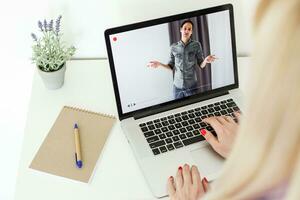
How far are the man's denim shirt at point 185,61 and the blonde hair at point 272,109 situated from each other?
0.47 m

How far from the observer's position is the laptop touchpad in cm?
94

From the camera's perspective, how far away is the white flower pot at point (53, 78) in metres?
1.10

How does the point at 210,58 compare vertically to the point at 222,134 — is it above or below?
above

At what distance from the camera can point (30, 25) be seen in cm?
115

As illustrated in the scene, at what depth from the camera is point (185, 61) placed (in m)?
1.04

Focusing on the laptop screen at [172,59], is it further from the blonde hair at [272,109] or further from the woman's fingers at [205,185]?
the blonde hair at [272,109]

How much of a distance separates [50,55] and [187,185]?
18.3 inches

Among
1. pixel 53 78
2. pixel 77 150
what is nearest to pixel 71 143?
pixel 77 150

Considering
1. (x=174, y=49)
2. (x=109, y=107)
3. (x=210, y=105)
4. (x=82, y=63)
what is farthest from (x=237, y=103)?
(x=82, y=63)

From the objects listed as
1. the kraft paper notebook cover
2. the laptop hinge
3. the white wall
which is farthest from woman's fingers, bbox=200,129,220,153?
the white wall

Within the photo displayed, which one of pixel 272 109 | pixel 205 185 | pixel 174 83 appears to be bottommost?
pixel 205 185

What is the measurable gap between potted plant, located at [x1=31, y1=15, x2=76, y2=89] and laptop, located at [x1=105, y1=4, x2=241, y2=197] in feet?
0.59

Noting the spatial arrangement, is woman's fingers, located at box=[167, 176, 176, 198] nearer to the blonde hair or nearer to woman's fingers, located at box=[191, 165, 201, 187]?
woman's fingers, located at box=[191, 165, 201, 187]

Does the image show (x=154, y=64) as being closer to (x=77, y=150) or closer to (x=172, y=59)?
(x=172, y=59)
